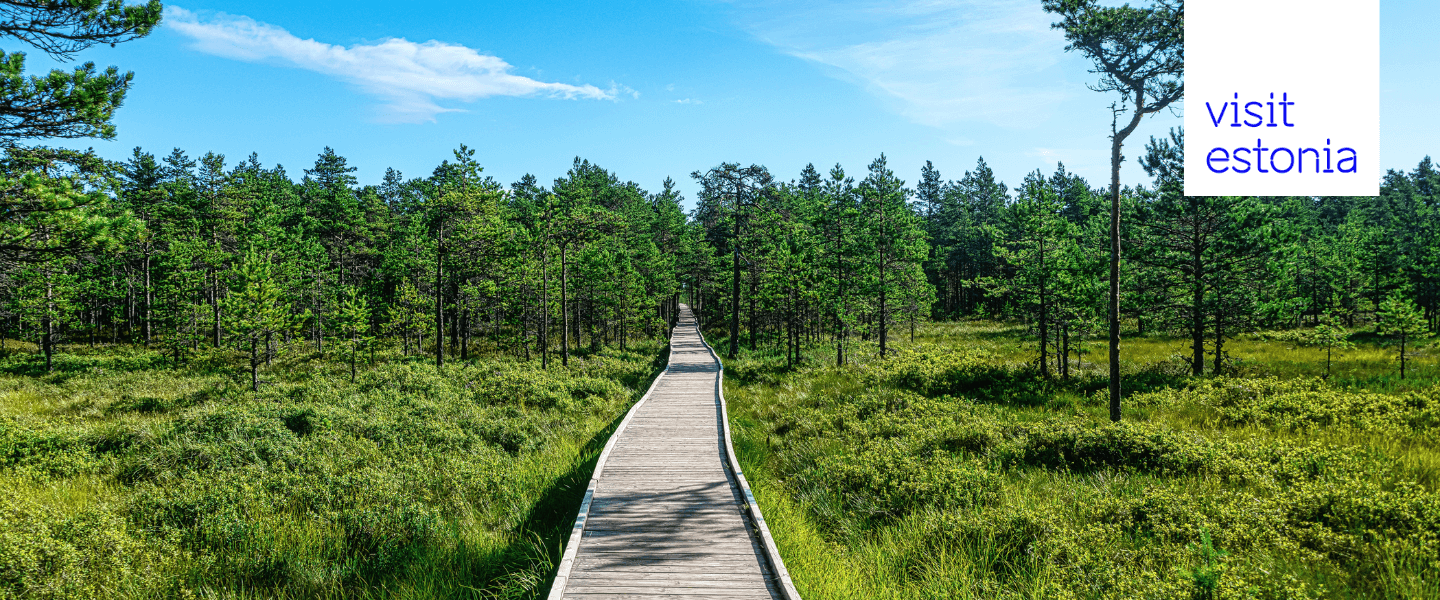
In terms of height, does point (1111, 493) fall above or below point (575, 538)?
below

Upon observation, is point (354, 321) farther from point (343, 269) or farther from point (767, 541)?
point (767, 541)

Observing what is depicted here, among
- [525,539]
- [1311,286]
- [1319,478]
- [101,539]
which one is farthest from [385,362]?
[1311,286]

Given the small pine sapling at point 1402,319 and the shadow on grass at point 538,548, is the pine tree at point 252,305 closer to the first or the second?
the shadow on grass at point 538,548

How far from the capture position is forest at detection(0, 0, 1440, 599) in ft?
23.7

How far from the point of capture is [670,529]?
7559mm

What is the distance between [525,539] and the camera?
27.0 ft

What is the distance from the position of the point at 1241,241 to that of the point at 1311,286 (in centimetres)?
3392

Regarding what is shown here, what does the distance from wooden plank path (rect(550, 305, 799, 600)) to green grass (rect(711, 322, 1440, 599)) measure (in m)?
0.59

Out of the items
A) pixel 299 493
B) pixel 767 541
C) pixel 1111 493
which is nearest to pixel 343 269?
pixel 299 493

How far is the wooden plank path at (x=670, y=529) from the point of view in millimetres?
6082

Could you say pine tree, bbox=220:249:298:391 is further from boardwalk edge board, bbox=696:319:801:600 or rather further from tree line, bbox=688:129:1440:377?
boardwalk edge board, bbox=696:319:801:600

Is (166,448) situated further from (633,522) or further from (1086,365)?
(1086,365)

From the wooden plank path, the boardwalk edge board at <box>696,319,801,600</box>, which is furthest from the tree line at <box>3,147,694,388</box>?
the boardwalk edge board at <box>696,319,801,600</box>

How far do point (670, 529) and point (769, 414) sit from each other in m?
11.1
